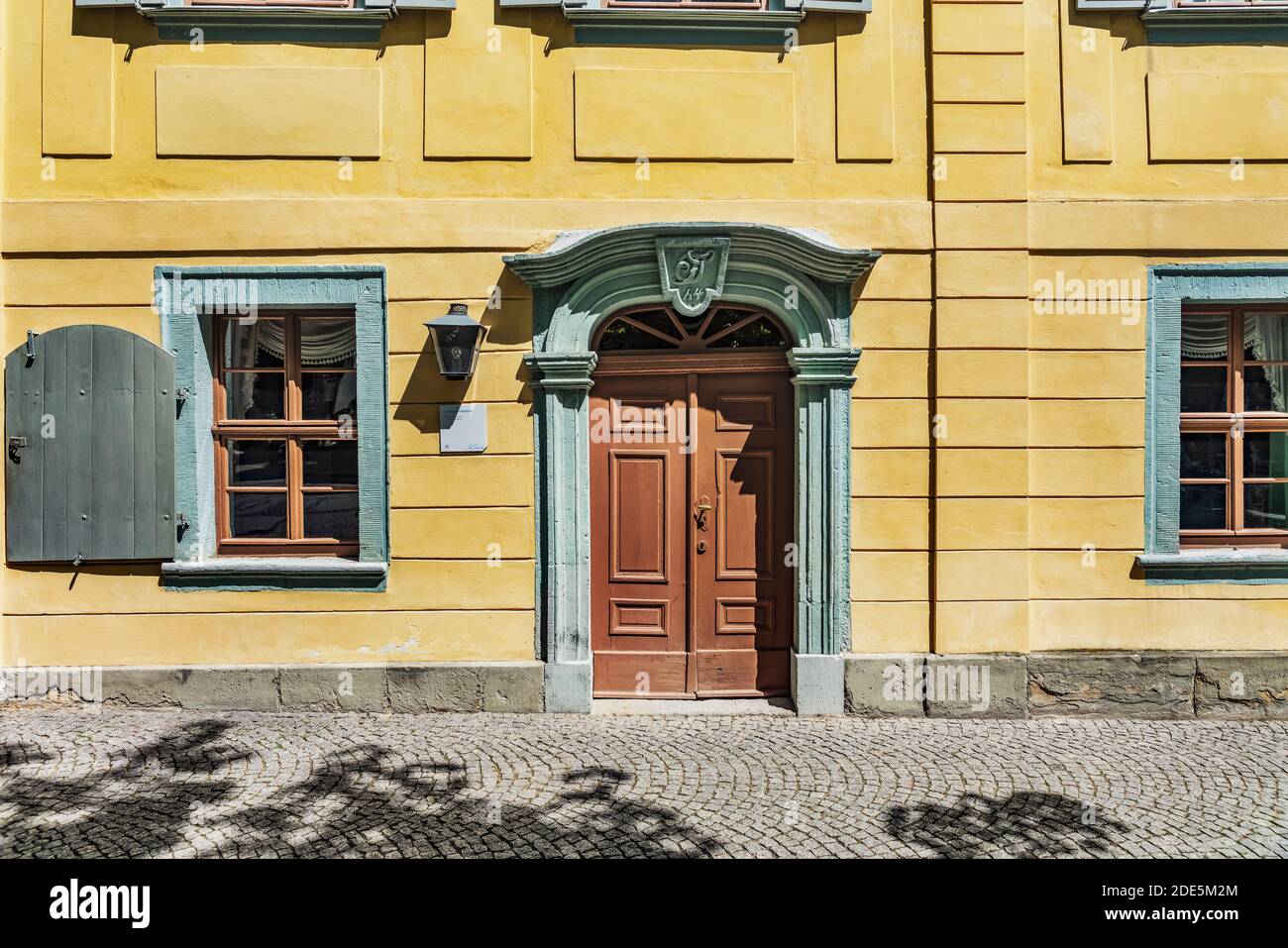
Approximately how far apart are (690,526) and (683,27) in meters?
3.28

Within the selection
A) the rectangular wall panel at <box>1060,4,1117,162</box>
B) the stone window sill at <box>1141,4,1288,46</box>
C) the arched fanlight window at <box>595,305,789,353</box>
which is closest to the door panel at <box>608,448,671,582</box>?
the arched fanlight window at <box>595,305,789,353</box>

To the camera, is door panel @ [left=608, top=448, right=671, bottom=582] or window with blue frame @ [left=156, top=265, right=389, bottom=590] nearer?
window with blue frame @ [left=156, top=265, right=389, bottom=590]

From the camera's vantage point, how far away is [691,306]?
5.17m

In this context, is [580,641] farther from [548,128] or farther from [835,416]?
[548,128]

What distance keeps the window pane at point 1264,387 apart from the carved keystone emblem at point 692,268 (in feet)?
12.2

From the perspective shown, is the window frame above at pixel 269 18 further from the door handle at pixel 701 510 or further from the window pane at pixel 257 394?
the door handle at pixel 701 510

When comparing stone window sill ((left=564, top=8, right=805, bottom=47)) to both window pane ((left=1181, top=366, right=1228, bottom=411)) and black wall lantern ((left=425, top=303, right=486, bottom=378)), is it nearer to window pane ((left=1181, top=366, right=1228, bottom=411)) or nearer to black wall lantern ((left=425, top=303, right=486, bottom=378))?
black wall lantern ((left=425, top=303, right=486, bottom=378))

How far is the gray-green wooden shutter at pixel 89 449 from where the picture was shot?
16.7ft

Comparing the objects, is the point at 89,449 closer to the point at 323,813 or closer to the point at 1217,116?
the point at 323,813

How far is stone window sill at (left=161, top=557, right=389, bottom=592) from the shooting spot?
514 centimetres

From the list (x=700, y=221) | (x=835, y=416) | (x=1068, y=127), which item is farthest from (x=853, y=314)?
(x=1068, y=127)

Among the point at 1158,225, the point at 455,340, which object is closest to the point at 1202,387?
the point at 1158,225

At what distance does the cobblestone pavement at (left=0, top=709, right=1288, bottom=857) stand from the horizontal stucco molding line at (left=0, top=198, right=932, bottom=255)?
3063mm

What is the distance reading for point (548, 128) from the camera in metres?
5.17
